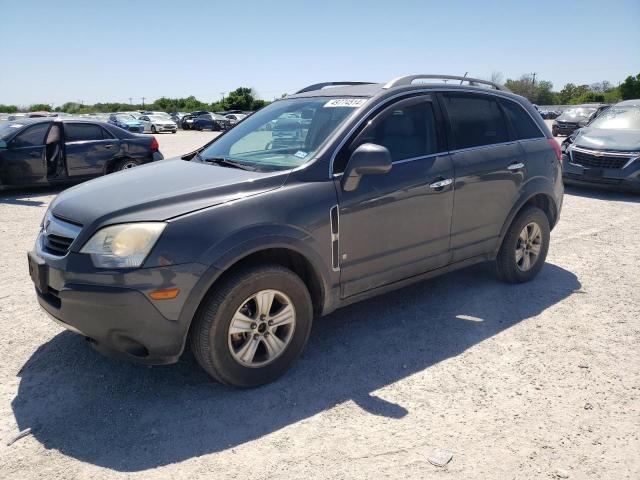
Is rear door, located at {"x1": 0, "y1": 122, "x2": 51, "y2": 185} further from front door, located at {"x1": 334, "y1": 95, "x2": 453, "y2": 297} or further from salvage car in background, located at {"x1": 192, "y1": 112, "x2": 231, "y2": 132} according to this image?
salvage car in background, located at {"x1": 192, "y1": 112, "x2": 231, "y2": 132}

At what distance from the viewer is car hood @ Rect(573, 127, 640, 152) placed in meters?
9.53

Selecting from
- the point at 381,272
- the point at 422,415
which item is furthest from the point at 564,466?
the point at 381,272

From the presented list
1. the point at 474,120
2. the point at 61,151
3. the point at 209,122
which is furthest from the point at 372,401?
the point at 209,122

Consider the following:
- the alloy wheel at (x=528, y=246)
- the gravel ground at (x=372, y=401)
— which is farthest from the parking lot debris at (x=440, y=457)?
the alloy wheel at (x=528, y=246)

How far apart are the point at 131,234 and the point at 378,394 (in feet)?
5.58

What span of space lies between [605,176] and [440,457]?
8.67 m

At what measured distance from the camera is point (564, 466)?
249cm

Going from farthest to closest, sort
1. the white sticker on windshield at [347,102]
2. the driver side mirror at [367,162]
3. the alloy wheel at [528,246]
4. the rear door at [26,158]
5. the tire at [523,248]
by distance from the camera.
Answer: the rear door at [26,158] → the alloy wheel at [528,246] → the tire at [523,248] → the white sticker on windshield at [347,102] → the driver side mirror at [367,162]

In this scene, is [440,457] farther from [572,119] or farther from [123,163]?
[572,119]

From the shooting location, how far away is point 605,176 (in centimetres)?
952

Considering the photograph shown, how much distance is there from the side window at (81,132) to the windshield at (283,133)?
6731 millimetres

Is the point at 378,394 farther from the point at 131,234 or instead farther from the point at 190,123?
the point at 190,123

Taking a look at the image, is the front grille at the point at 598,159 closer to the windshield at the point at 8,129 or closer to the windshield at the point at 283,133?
the windshield at the point at 283,133

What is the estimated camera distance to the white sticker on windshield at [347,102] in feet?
12.1
